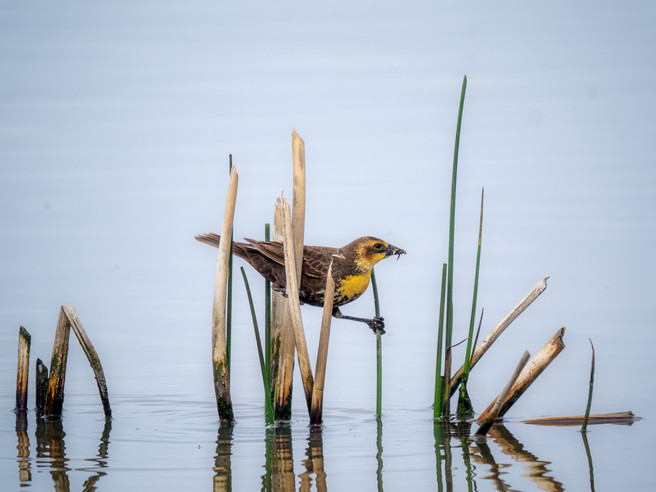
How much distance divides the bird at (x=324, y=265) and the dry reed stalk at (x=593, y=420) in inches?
66.0

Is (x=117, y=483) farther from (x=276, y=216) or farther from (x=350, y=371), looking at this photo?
(x=350, y=371)

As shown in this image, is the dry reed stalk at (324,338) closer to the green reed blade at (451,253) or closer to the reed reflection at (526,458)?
the green reed blade at (451,253)

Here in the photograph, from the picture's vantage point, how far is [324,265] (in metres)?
7.72

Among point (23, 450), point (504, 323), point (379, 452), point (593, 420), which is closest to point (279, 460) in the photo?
point (379, 452)

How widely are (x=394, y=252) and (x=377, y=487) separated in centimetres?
289

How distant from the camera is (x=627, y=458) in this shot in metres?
6.07

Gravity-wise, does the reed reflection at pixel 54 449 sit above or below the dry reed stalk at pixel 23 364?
below

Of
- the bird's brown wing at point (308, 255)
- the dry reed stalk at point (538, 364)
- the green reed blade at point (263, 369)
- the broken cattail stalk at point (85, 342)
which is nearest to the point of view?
the green reed blade at point (263, 369)

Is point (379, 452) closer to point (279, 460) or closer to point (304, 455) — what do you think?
point (304, 455)

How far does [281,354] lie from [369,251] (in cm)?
162

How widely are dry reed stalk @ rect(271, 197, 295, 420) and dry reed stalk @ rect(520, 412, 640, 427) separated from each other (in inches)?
76.5

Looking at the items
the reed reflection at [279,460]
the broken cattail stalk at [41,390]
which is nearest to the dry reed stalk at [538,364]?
the reed reflection at [279,460]

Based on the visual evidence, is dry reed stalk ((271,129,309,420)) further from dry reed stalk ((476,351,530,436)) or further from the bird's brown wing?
dry reed stalk ((476,351,530,436))

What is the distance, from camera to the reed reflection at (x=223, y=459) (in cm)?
556
